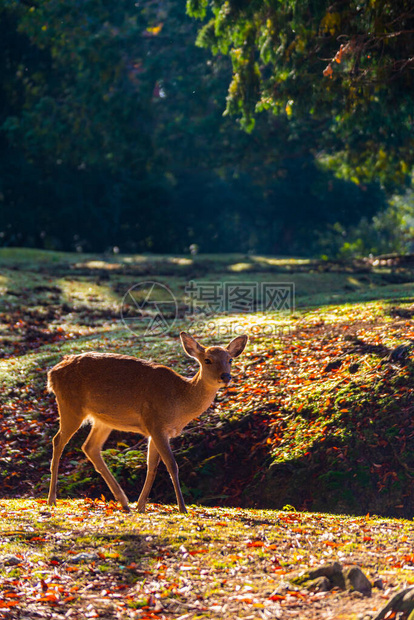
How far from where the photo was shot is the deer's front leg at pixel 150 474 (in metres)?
8.77

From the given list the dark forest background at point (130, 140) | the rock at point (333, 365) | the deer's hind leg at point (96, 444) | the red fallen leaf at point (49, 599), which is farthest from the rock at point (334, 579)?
the dark forest background at point (130, 140)

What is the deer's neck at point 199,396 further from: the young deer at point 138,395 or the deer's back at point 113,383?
the deer's back at point 113,383

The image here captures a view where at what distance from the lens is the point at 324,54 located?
59.7ft

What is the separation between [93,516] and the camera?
8.26 m

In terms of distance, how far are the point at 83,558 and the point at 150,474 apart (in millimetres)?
2275

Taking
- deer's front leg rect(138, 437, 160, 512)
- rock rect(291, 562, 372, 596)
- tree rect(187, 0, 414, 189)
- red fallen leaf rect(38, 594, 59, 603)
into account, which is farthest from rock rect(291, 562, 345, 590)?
tree rect(187, 0, 414, 189)

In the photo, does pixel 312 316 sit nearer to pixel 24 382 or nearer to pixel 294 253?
pixel 24 382

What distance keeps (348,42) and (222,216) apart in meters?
35.8

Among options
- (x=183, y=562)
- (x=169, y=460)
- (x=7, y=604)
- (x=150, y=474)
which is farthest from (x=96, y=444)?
(x=7, y=604)

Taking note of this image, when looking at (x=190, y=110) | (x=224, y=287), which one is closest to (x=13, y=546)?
(x=224, y=287)

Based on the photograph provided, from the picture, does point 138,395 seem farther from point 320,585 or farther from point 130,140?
point 130,140

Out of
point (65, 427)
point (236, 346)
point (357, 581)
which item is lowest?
point (357, 581)

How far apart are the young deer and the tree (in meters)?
8.43

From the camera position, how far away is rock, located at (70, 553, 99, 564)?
6.71 m
